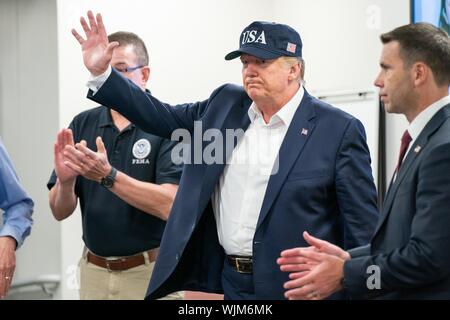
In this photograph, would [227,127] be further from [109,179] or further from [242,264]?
[109,179]

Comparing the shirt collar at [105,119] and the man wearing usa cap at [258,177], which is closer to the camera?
the man wearing usa cap at [258,177]

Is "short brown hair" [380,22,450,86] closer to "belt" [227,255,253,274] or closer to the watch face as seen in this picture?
"belt" [227,255,253,274]

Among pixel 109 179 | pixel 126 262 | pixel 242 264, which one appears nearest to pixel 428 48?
pixel 242 264

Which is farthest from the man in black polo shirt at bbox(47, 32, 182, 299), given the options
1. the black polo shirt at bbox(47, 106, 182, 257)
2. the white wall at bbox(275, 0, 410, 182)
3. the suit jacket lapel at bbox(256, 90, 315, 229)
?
the white wall at bbox(275, 0, 410, 182)

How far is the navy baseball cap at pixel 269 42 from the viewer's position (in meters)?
2.48

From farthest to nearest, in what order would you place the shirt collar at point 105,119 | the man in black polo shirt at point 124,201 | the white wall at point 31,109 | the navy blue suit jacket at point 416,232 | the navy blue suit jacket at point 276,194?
the white wall at point 31,109 < the shirt collar at point 105,119 < the man in black polo shirt at point 124,201 < the navy blue suit jacket at point 276,194 < the navy blue suit jacket at point 416,232

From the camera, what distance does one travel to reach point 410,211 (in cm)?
187

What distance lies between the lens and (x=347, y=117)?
95.9 inches

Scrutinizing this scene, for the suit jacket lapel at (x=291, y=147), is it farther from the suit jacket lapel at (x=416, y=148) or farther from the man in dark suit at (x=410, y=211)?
the suit jacket lapel at (x=416, y=148)

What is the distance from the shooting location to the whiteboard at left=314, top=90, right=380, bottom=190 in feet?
14.0

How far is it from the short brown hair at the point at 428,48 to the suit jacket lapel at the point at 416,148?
4.4 inches

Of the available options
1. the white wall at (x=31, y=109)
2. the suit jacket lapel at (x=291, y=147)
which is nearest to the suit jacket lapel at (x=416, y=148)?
the suit jacket lapel at (x=291, y=147)

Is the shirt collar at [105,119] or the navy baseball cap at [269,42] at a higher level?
the navy baseball cap at [269,42]
